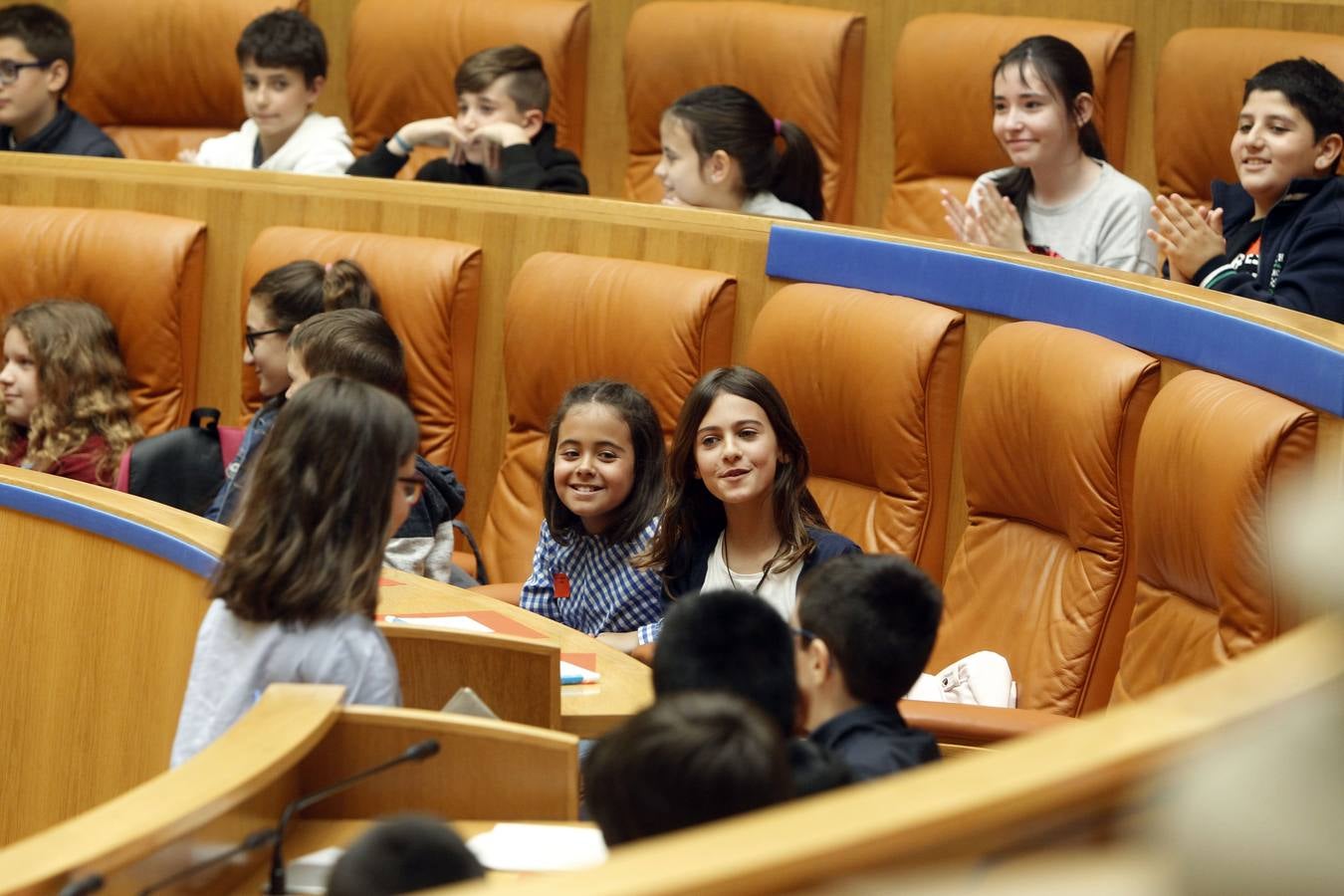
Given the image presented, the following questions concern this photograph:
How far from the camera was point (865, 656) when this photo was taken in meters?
1.63

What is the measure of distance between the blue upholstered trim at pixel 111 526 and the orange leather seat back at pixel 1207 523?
1.20 metres

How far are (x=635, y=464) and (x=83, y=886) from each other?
1.52 metres

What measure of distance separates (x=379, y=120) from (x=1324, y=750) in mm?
4062

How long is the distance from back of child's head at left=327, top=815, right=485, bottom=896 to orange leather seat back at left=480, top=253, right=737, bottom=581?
76.2 inches

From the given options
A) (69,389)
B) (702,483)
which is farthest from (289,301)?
(702,483)

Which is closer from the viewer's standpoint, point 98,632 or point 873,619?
point 873,619

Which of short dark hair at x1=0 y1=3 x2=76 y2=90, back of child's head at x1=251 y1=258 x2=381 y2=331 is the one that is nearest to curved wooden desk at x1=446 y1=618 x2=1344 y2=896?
back of child's head at x1=251 y1=258 x2=381 y2=331

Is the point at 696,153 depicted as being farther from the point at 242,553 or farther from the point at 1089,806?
the point at 1089,806

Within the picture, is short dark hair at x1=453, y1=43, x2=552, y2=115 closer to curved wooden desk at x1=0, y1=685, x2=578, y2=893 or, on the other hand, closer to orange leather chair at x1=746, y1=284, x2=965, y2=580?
orange leather chair at x1=746, y1=284, x2=965, y2=580

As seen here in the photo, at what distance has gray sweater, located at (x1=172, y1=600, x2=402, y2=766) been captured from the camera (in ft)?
5.68

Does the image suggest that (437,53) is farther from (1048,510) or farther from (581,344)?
(1048,510)

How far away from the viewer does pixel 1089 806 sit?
81 cm

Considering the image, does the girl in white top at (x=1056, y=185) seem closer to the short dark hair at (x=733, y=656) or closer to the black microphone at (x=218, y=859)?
the short dark hair at (x=733, y=656)

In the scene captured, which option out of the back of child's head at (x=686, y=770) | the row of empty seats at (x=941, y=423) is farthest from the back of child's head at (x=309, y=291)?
the back of child's head at (x=686, y=770)
